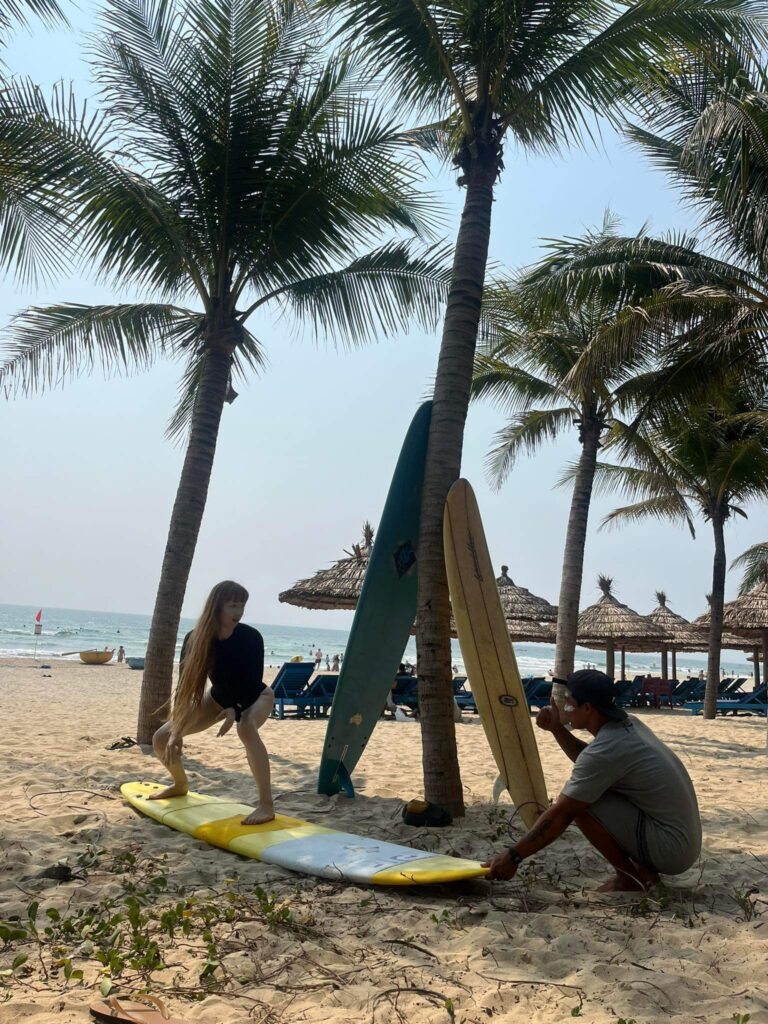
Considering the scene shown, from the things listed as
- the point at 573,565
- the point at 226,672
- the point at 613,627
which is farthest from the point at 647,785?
the point at 613,627

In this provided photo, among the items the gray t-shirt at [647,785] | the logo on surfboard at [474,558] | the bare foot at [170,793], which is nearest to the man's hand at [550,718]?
the gray t-shirt at [647,785]

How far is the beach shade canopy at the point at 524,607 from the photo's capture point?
15.7 m

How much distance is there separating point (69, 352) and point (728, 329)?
739cm

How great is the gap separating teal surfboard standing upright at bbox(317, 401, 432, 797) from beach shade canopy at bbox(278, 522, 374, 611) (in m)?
7.72

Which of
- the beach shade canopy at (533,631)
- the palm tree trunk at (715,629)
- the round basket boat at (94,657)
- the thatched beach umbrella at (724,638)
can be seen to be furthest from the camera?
the round basket boat at (94,657)

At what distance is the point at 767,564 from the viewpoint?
77.8 ft

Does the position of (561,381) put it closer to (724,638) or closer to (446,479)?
(446,479)

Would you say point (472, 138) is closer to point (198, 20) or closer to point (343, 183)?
point (343, 183)

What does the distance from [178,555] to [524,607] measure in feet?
33.7

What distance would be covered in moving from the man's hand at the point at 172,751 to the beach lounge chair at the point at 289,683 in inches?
285

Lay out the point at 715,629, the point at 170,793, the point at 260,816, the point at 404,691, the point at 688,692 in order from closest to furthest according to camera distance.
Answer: the point at 260,816 → the point at 170,793 → the point at 404,691 → the point at 715,629 → the point at 688,692

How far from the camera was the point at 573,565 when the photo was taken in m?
10.6

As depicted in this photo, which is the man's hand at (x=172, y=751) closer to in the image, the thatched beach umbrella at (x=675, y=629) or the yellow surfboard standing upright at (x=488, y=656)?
the yellow surfboard standing upright at (x=488, y=656)

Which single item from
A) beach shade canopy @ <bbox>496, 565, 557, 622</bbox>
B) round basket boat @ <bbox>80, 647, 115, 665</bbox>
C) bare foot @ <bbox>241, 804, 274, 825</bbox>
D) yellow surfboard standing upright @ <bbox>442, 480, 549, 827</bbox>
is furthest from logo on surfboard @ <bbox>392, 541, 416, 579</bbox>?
round basket boat @ <bbox>80, 647, 115, 665</bbox>
